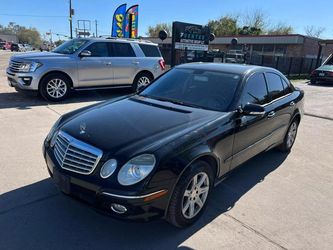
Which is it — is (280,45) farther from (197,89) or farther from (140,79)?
(197,89)

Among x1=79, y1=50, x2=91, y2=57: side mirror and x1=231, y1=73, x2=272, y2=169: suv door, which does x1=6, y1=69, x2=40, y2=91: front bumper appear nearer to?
x1=79, y1=50, x2=91, y2=57: side mirror

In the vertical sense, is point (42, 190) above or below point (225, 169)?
below

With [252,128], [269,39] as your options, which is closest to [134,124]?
[252,128]

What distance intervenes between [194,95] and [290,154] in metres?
2.59

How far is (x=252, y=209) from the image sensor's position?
3541 mm

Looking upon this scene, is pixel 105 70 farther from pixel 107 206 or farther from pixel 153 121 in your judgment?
pixel 107 206

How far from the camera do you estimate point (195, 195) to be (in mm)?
3070

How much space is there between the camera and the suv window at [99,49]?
907 centimetres

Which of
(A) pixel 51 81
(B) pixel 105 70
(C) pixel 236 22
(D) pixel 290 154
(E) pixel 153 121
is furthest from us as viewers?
(C) pixel 236 22

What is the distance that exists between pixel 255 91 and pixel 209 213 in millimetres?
1793

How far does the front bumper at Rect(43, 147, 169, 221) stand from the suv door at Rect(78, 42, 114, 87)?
654cm

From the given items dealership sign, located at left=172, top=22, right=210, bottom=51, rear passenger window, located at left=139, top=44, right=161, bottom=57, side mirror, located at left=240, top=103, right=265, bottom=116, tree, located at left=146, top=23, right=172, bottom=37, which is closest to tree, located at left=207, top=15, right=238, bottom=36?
tree, located at left=146, top=23, right=172, bottom=37

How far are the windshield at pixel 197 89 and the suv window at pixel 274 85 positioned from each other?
0.84m

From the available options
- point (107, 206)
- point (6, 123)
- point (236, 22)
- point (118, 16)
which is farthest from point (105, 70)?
point (236, 22)
